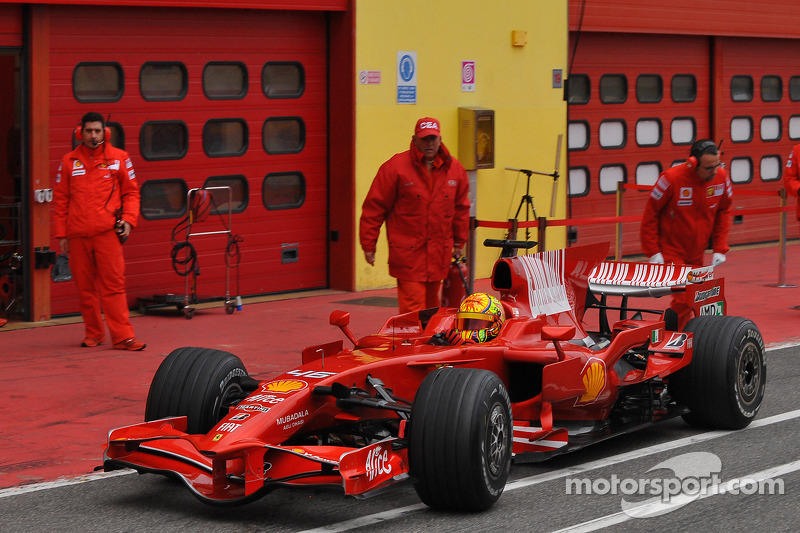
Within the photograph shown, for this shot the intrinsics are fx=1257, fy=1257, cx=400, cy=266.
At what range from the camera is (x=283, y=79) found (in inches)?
529

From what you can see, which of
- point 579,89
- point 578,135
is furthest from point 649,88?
point 578,135

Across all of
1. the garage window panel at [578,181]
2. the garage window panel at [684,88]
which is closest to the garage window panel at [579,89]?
the garage window panel at [578,181]

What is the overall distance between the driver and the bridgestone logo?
1.90 meters

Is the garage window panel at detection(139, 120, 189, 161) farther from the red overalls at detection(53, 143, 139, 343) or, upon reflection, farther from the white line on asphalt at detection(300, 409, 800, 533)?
the white line on asphalt at detection(300, 409, 800, 533)

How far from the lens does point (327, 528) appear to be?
228 inches

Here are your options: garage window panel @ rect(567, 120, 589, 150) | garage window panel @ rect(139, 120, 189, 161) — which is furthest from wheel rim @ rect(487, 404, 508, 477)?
garage window panel @ rect(567, 120, 589, 150)

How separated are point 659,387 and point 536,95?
8297 millimetres

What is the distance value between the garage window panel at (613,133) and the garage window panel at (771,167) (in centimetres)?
334

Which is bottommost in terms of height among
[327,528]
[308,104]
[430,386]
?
[327,528]

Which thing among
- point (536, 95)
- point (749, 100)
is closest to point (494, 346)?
point (536, 95)

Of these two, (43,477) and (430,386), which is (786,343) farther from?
(43,477)

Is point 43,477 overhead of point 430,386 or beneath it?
beneath

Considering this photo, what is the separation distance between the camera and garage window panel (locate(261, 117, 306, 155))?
1334cm

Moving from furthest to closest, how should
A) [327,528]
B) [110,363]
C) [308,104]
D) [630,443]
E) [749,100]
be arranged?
1. [749,100]
2. [308,104]
3. [110,363]
4. [630,443]
5. [327,528]
